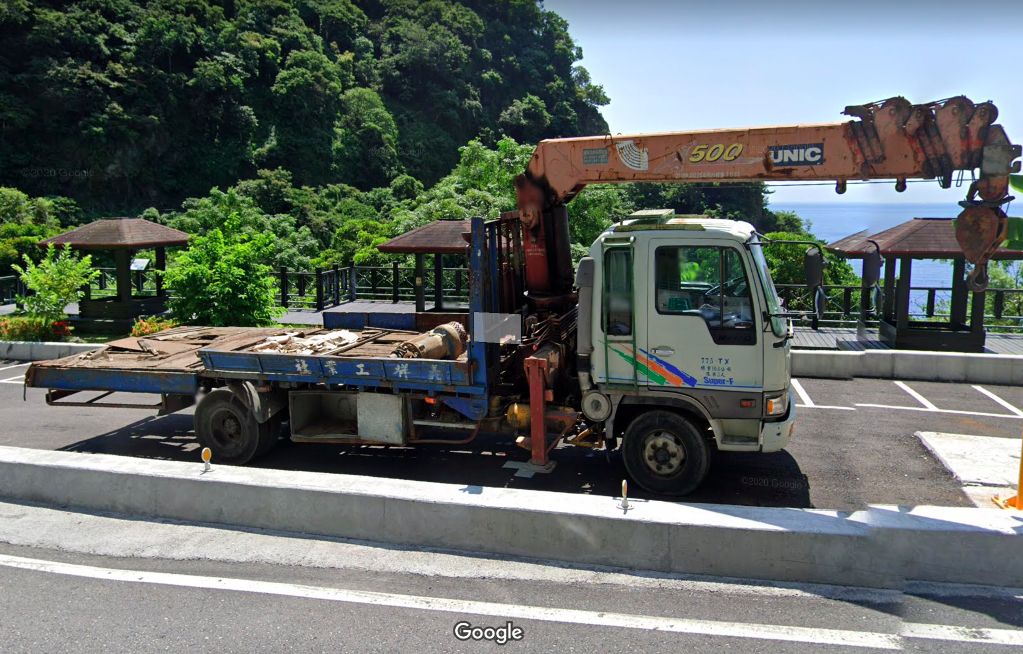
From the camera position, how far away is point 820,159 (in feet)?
26.3

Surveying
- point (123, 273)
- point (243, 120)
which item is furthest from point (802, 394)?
point (243, 120)

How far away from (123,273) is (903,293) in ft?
58.2

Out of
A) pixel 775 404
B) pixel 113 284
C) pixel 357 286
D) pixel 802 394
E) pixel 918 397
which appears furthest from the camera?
pixel 113 284

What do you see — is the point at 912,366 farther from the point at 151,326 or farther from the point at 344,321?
the point at 151,326

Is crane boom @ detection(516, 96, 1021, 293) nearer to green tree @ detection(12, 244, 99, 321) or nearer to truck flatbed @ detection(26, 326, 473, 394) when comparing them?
truck flatbed @ detection(26, 326, 473, 394)

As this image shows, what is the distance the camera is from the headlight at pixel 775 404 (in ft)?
25.2

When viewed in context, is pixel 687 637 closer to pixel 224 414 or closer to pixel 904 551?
pixel 904 551

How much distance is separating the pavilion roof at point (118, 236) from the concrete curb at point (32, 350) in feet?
9.64

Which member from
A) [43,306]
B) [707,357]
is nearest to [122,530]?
[707,357]

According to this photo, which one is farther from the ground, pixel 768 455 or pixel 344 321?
pixel 344 321

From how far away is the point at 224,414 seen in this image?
9.55 metres

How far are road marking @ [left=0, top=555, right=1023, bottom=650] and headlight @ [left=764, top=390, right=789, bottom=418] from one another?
8.65 feet

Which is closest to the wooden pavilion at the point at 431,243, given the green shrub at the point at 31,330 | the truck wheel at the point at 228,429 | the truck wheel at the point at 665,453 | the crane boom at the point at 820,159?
the green shrub at the point at 31,330

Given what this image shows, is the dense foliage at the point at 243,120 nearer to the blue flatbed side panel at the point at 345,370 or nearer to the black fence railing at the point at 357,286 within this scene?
the black fence railing at the point at 357,286
